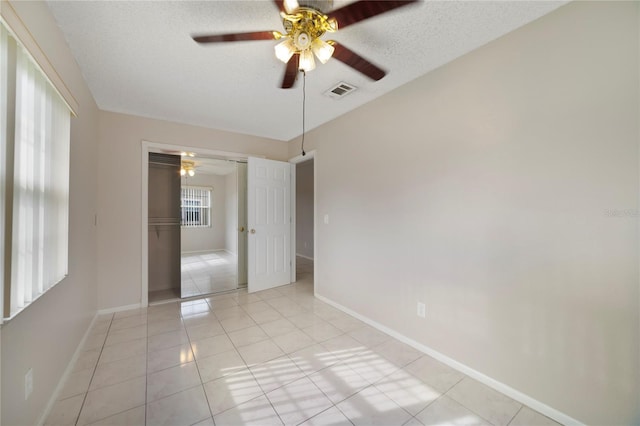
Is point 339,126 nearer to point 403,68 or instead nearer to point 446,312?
point 403,68

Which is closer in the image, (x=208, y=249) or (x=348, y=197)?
(x=348, y=197)

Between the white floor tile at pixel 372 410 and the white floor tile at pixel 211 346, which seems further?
the white floor tile at pixel 211 346

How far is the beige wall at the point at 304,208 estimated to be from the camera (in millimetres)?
6816

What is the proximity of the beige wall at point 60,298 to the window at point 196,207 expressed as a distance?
4.40m

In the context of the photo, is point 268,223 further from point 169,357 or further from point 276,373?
point 276,373

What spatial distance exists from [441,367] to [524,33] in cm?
259

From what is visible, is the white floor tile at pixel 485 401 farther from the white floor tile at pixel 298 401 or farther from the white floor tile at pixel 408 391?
the white floor tile at pixel 298 401

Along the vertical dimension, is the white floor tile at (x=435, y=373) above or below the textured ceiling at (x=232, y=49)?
below

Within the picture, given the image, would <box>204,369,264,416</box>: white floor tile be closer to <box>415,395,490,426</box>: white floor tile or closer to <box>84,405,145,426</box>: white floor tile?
<box>84,405,145,426</box>: white floor tile

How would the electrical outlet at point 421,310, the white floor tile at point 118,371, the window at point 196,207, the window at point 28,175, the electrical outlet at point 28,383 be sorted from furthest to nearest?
the window at point 196,207 < the electrical outlet at point 421,310 < the white floor tile at point 118,371 < the electrical outlet at point 28,383 < the window at point 28,175

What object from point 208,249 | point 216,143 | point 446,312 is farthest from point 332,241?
point 208,249

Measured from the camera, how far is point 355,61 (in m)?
1.65

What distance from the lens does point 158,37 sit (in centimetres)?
182

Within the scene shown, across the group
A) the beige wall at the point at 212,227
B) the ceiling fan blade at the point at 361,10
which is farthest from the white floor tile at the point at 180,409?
the beige wall at the point at 212,227
